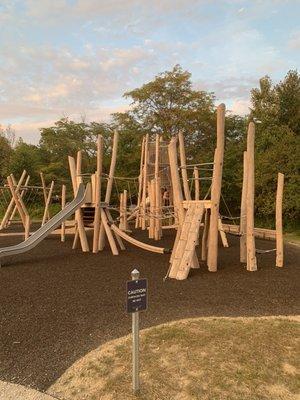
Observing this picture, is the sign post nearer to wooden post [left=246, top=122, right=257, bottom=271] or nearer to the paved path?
the paved path

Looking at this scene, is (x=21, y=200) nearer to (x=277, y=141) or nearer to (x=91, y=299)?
(x=91, y=299)

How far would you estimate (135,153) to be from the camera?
25062 mm

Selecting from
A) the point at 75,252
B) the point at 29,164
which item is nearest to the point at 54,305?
the point at 75,252

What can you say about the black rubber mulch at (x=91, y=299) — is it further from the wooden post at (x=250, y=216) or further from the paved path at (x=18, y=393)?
the wooden post at (x=250, y=216)

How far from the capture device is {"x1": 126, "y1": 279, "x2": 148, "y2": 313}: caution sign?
3193 mm

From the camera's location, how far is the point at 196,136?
25.8m

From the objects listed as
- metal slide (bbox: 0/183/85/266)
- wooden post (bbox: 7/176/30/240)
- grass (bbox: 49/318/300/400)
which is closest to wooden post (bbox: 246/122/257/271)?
grass (bbox: 49/318/300/400)

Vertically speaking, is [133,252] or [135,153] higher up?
[135,153]

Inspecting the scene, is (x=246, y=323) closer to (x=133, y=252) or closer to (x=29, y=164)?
(x=133, y=252)

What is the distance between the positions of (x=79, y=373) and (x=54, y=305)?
237 cm

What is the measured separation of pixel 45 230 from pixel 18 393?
664 cm

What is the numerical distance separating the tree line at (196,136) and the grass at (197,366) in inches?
517

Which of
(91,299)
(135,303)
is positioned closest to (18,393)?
(135,303)

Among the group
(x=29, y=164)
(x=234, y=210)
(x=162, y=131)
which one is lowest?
(x=234, y=210)
